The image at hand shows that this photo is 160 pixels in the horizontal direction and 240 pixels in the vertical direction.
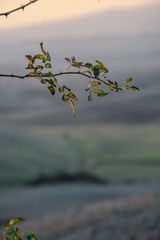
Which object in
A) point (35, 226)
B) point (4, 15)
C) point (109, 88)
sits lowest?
point (35, 226)

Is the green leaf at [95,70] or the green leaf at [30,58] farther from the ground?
the green leaf at [30,58]

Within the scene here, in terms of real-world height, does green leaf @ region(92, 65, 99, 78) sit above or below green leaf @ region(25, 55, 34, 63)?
below

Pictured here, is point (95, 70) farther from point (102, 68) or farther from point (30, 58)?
point (30, 58)

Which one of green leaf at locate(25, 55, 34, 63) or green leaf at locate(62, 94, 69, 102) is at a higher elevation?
green leaf at locate(25, 55, 34, 63)

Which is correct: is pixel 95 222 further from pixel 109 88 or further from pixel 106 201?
pixel 109 88

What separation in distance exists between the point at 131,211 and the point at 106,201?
4.14 ft

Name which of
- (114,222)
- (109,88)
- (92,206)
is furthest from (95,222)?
(109,88)

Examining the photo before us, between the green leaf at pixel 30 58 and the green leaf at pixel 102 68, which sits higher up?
the green leaf at pixel 30 58

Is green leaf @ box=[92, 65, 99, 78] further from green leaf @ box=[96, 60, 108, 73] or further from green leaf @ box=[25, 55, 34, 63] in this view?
green leaf @ box=[25, 55, 34, 63]

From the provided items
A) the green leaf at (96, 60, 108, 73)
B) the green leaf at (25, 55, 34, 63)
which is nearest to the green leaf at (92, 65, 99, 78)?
the green leaf at (96, 60, 108, 73)

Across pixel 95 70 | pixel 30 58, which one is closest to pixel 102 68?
pixel 95 70

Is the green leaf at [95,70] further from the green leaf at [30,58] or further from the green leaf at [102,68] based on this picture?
the green leaf at [30,58]

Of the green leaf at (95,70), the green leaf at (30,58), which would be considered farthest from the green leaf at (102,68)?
the green leaf at (30,58)

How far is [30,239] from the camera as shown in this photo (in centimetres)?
133
